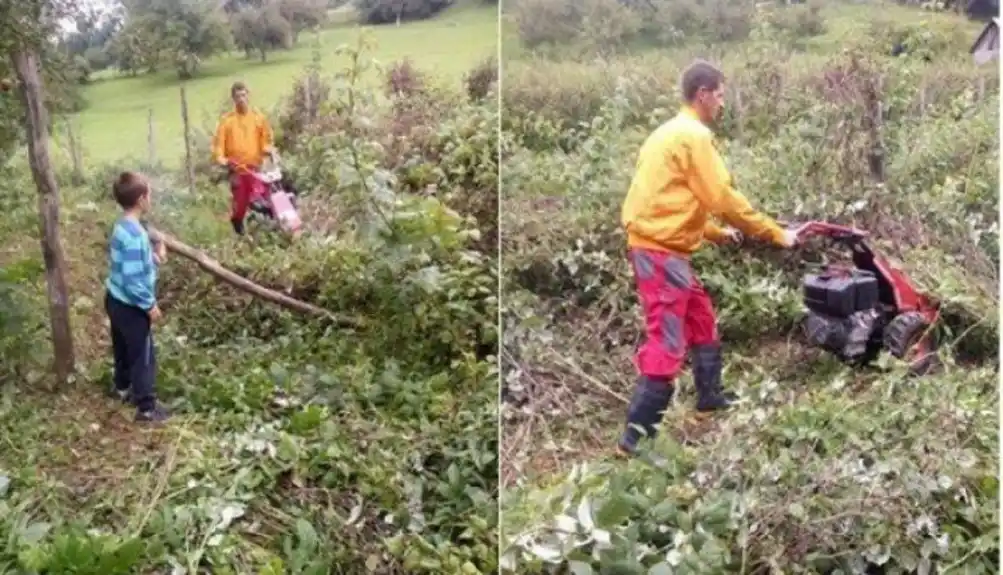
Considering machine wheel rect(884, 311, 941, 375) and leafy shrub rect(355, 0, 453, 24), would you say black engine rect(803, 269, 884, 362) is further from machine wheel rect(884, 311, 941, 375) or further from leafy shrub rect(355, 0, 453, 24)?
leafy shrub rect(355, 0, 453, 24)

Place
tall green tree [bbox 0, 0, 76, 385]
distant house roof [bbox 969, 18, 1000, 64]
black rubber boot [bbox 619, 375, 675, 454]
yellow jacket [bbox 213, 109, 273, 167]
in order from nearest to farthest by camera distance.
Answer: distant house roof [bbox 969, 18, 1000, 64], black rubber boot [bbox 619, 375, 675, 454], tall green tree [bbox 0, 0, 76, 385], yellow jacket [bbox 213, 109, 273, 167]

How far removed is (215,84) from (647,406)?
1.14 metres

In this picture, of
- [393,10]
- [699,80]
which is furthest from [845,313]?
[393,10]

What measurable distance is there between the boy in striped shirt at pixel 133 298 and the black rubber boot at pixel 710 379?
3.76 ft

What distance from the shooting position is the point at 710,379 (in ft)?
6.77

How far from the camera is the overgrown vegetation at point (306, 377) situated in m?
2.36

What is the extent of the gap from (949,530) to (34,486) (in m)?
1.75

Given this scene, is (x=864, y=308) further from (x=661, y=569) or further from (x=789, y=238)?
(x=661, y=569)

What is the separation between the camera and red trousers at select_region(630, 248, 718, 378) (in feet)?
6.71

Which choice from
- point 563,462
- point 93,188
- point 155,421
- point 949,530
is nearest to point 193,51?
point 93,188

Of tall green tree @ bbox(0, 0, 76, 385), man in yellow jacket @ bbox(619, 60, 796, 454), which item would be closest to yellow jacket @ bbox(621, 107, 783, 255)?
man in yellow jacket @ bbox(619, 60, 796, 454)

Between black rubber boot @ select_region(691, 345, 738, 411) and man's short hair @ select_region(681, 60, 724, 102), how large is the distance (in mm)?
450

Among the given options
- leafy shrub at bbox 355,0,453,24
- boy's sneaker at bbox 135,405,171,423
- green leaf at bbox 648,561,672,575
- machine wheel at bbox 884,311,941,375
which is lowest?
green leaf at bbox 648,561,672,575

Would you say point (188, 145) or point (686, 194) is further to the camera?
point (188, 145)
